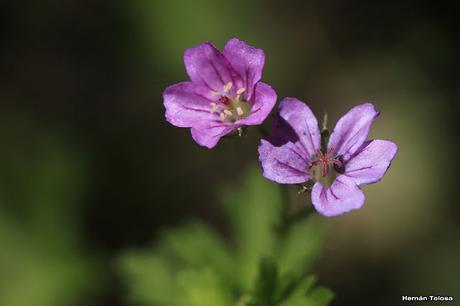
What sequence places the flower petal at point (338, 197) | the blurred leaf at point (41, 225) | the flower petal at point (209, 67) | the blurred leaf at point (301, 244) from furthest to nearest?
the blurred leaf at point (41, 225)
the blurred leaf at point (301, 244)
the flower petal at point (209, 67)
the flower petal at point (338, 197)

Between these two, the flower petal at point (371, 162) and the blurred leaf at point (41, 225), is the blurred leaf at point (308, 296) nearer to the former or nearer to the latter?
the flower petal at point (371, 162)

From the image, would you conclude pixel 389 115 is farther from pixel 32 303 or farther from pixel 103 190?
pixel 32 303

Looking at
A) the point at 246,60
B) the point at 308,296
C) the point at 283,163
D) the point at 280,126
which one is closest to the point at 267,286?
the point at 308,296

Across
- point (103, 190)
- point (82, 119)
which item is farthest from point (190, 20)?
point (103, 190)

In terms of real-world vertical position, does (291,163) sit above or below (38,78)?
below

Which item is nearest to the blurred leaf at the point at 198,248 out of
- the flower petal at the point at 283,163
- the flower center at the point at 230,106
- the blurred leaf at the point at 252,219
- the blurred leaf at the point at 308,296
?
the blurred leaf at the point at 252,219

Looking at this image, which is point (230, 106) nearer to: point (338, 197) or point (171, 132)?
point (338, 197)
